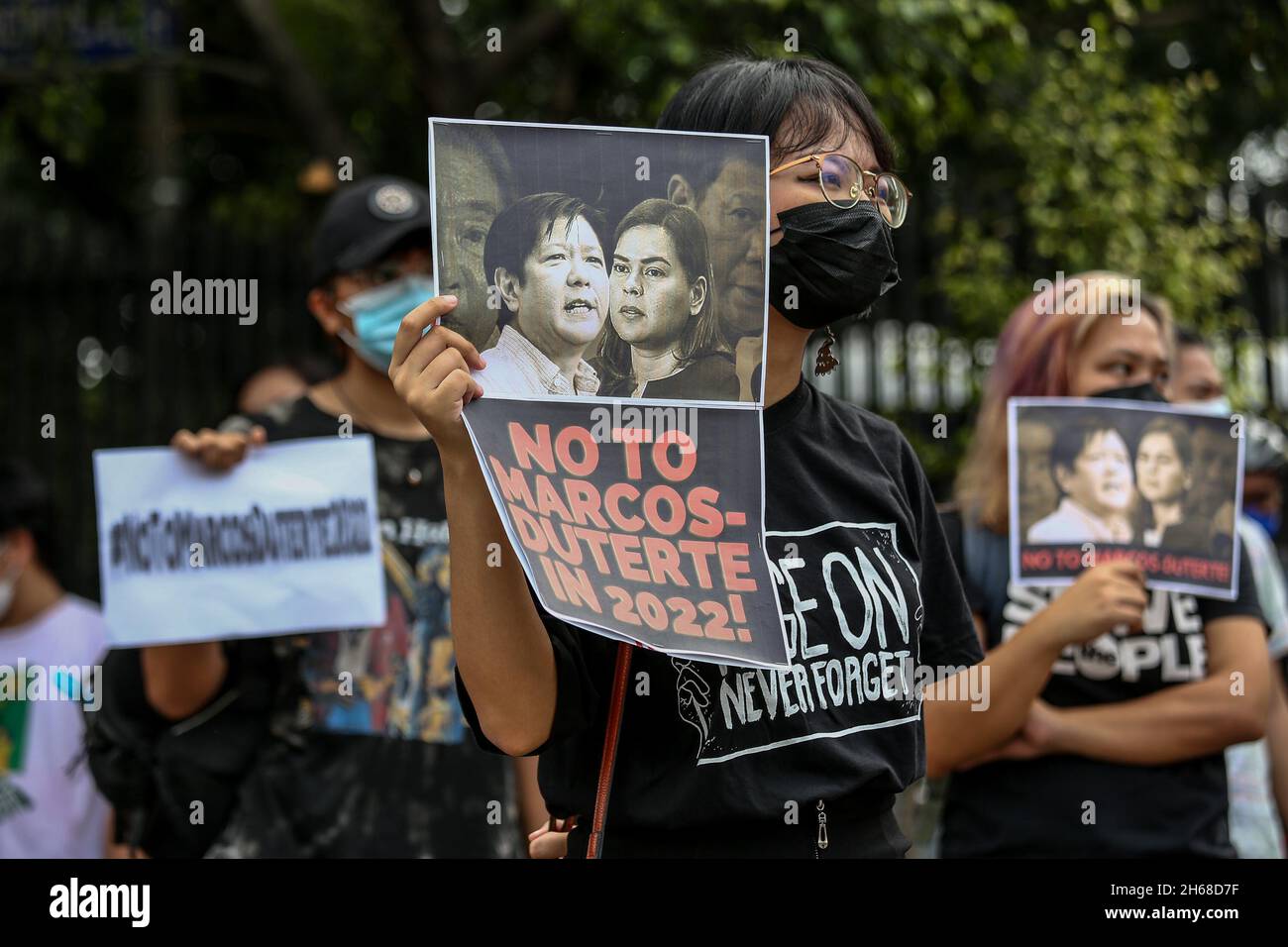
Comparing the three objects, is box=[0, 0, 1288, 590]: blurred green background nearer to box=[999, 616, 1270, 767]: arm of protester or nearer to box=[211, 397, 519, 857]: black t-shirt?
box=[999, 616, 1270, 767]: arm of protester

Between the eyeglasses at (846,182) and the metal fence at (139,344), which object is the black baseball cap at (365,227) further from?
the metal fence at (139,344)

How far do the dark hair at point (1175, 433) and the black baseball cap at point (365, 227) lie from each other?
5.56 feet

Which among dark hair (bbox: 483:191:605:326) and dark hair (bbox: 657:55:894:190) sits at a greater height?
dark hair (bbox: 657:55:894:190)

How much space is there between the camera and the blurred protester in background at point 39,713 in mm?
4355

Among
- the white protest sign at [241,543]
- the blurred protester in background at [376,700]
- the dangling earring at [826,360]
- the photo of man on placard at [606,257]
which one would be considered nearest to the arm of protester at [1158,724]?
the blurred protester in background at [376,700]

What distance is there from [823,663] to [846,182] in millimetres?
649

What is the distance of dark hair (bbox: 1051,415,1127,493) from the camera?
10.7ft

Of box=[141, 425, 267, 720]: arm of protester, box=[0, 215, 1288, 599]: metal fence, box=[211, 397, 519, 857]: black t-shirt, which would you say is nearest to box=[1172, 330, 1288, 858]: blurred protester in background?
box=[211, 397, 519, 857]: black t-shirt

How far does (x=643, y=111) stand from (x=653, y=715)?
16.4 ft

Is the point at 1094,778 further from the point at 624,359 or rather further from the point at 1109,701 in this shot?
the point at 624,359

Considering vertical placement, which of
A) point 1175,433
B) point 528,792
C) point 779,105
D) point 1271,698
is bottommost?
point 528,792

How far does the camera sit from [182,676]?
334 centimetres

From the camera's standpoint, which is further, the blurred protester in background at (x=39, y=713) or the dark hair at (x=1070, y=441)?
the blurred protester in background at (x=39, y=713)
